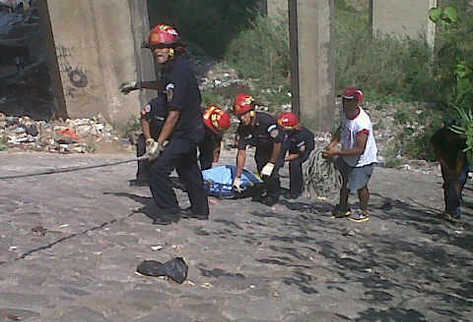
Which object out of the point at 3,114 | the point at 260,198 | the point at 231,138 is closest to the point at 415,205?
the point at 260,198

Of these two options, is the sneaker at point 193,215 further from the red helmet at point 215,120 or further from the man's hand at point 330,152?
the man's hand at point 330,152

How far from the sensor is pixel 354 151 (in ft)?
22.0

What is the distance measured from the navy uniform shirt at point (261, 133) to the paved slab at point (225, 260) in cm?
76

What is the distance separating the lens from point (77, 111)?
40.1ft

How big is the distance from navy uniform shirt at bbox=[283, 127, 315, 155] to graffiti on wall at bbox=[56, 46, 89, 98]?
558 centimetres

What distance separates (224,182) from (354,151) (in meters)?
1.84

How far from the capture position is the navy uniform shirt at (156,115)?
6.34 meters

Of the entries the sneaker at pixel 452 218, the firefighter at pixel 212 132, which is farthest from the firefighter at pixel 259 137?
the sneaker at pixel 452 218

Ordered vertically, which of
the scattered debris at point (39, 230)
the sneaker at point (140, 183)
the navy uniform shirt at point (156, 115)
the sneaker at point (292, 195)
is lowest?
the sneaker at point (292, 195)

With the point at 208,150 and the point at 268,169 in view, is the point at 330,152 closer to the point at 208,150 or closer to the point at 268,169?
the point at 268,169

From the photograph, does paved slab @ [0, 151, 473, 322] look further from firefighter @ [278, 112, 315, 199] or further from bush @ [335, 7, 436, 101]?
bush @ [335, 7, 436, 101]

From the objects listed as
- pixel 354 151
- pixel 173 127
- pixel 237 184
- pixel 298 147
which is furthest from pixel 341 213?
pixel 173 127

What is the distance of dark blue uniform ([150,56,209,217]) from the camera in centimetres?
566

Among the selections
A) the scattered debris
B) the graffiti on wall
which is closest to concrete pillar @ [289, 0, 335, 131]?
the graffiti on wall
